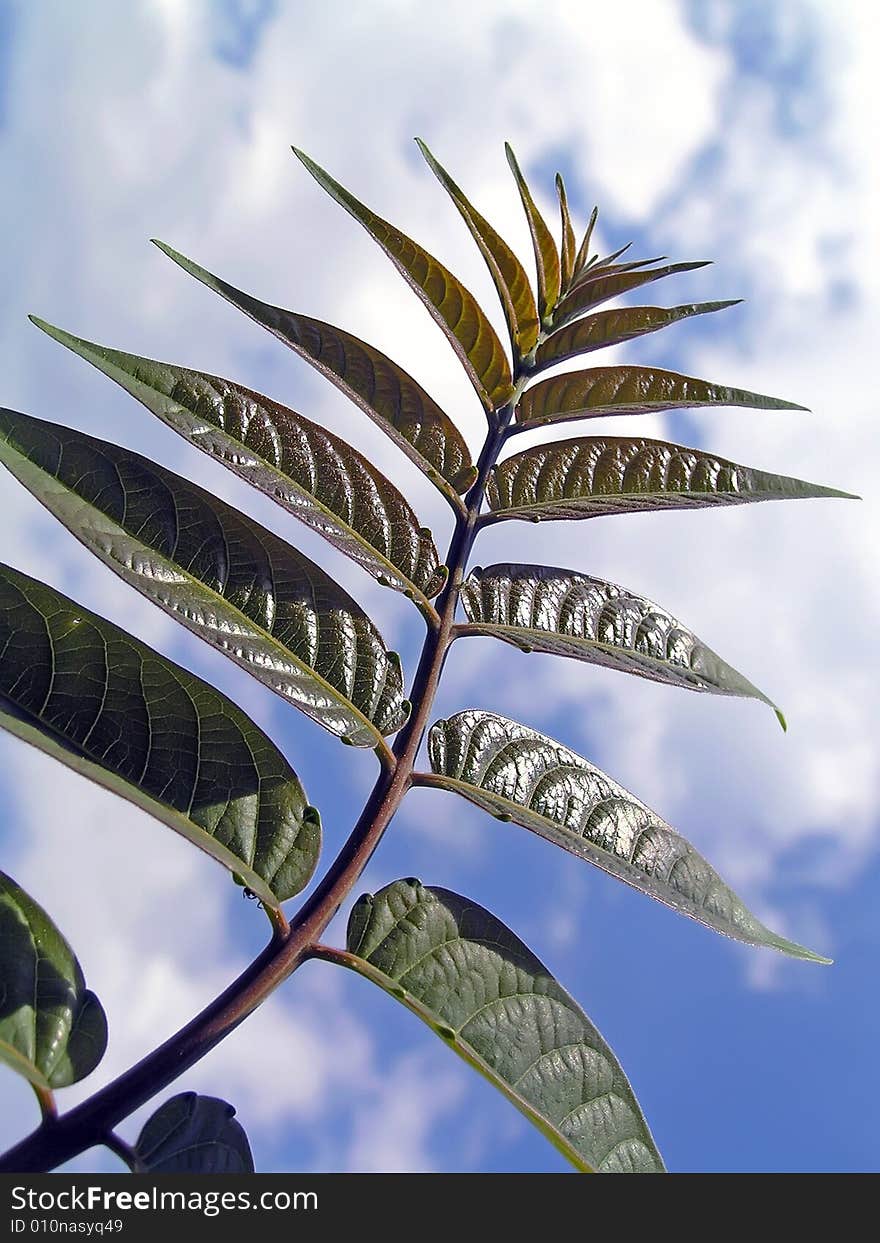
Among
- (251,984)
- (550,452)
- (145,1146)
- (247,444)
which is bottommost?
(145,1146)

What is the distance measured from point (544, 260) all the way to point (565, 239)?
3.2 inches

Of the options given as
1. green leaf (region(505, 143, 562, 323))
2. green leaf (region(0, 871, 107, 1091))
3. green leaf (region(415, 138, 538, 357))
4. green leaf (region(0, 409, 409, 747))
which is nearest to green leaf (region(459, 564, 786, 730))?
green leaf (region(0, 409, 409, 747))

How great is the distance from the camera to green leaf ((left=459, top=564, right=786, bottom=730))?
171 centimetres

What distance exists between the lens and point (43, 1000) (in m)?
1.19

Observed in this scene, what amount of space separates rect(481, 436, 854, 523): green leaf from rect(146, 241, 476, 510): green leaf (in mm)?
84

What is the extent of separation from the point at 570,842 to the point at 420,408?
31.6 inches

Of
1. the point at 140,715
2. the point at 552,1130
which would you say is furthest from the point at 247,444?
the point at 552,1130

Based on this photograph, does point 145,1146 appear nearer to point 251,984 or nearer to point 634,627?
point 251,984

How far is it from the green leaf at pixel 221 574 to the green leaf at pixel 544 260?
0.91m

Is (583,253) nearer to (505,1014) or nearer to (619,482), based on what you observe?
(619,482)

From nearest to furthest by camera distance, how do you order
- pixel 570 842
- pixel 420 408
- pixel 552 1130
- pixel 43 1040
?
pixel 43 1040, pixel 552 1130, pixel 570 842, pixel 420 408

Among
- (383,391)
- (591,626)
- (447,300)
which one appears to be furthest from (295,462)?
(591,626)

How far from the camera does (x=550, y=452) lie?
6.11 feet

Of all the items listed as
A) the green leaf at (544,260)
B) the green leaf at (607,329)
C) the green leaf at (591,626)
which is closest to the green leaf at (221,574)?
the green leaf at (591,626)
